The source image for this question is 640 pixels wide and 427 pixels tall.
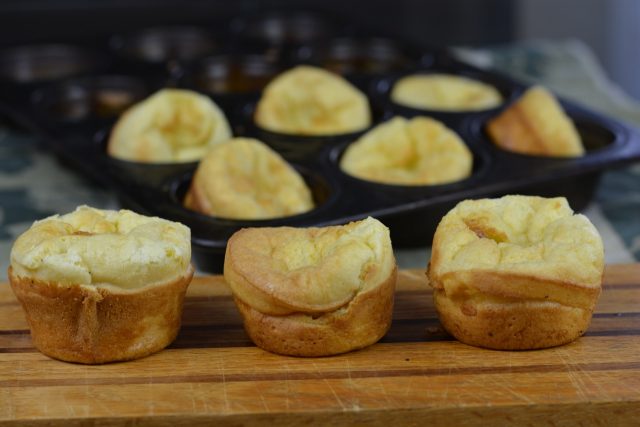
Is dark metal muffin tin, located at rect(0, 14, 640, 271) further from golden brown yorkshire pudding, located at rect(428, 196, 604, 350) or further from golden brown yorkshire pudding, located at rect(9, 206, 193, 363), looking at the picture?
golden brown yorkshire pudding, located at rect(428, 196, 604, 350)

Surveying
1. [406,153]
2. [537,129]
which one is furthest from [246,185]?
[537,129]

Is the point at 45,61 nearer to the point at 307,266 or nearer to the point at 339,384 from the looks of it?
the point at 307,266

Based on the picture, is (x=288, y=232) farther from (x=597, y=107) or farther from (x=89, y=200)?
(x=597, y=107)

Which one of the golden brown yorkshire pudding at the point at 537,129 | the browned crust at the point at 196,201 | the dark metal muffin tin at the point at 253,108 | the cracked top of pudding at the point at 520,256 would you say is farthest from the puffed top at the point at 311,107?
the cracked top of pudding at the point at 520,256

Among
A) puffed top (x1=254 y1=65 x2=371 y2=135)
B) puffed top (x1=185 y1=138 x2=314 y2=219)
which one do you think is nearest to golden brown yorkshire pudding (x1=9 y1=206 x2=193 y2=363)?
puffed top (x1=185 y1=138 x2=314 y2=219)

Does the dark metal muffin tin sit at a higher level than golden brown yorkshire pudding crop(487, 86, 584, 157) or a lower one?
lower

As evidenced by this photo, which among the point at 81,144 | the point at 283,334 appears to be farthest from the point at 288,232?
the point at 81,144

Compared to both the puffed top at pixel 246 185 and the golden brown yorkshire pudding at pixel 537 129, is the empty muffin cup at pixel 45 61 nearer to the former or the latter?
the puffed top at pixel 246 185
